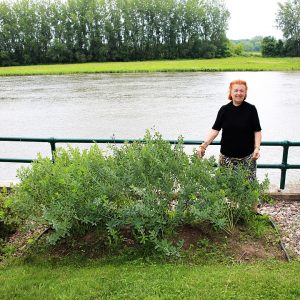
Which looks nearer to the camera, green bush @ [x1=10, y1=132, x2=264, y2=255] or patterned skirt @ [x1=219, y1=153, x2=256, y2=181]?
green bush @ [x1=10, y1=132, x2=264, y2=255]

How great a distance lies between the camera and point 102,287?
4.24 meters

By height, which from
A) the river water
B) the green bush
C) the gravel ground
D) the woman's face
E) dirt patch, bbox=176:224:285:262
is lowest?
the river water

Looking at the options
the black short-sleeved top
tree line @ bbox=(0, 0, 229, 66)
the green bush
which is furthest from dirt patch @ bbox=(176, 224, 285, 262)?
tree line @ bbox=(0, 0, 229, 66)

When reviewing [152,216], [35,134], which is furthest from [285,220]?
[35,134]

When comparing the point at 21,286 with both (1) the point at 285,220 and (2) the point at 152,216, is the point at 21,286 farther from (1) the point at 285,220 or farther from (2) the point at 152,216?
(1) the point at 285,220

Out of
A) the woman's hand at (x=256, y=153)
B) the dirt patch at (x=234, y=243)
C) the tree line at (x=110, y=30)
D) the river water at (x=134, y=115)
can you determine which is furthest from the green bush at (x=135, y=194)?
the tree line at (x=110, y=30)

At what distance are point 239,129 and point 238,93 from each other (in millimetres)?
488

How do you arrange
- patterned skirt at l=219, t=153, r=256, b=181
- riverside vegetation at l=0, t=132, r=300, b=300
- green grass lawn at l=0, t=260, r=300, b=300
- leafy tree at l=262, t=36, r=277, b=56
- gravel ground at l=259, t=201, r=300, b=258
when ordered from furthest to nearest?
leafy tree at l=262, t=36, r=277, b=56 < patterned skirt at l=219, t=153, r=256, b=181 < gravel ground at l=259, t=201, r=300, b=258 < riverside vegetation at l=0, t=132, r=300, b=300 < green grass lawn at l=0, t=260, r=300, b=300

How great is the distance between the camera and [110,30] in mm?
113312

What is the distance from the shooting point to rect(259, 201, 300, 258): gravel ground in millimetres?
5379

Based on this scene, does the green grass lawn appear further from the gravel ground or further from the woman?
the woman

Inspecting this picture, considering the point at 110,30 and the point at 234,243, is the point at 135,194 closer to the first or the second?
the point at 234,243

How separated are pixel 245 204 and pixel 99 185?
6.55ft

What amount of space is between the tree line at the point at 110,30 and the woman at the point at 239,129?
338ft
